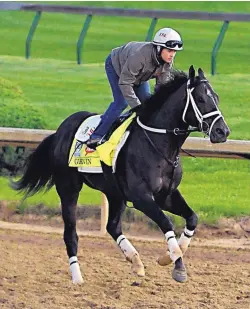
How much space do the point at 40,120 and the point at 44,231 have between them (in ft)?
5.03

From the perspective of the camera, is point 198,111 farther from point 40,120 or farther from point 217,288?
point 40,120

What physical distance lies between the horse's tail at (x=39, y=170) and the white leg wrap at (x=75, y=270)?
31.5 inches

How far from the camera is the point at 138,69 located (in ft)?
25.6

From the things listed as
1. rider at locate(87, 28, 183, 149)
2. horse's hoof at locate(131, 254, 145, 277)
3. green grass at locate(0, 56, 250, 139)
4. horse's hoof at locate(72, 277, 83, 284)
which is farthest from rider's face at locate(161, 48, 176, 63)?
green grass at locate(0, 56, 250, 139)

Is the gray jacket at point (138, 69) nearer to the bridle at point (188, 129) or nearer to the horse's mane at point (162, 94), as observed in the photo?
the horse's mane at point (162, 94)

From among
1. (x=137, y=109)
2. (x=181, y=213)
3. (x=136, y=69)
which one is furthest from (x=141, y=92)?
(x=181, y=213)

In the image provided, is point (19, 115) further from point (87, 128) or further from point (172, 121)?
point (172, 121)

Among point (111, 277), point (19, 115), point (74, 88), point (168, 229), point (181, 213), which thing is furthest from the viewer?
point (74, 88)

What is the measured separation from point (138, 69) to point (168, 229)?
119 cm

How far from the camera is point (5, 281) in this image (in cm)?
832

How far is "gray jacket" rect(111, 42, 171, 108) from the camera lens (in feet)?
25.5

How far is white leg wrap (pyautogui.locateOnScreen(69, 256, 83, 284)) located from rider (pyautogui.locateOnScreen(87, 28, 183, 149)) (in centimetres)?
91

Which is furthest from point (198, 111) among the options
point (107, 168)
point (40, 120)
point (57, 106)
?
point (57, 106)

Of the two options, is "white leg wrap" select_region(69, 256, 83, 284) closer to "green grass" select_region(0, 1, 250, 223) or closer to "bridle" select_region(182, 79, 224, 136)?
"bridle" select_region(182, 79, 224, 136)
